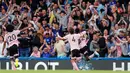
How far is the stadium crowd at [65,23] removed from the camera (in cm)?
1470

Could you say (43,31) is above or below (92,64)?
above

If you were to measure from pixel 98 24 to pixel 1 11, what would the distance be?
4.24m

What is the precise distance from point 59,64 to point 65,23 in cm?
269

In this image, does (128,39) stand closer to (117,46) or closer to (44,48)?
(117,46)

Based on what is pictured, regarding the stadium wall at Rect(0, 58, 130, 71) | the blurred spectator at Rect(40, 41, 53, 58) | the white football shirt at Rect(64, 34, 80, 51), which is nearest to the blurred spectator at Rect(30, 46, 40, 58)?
the blurred spectator at Rect(40, 41, 53, 58)

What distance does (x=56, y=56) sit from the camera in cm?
1471

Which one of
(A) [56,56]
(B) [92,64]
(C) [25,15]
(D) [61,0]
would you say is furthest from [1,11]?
(B) [92,64]

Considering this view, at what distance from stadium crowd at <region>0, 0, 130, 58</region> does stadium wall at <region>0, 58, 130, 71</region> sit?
1.64ft

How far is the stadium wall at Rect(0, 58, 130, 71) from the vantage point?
45.0ft

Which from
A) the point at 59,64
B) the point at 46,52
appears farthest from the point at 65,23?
the point at 59,64

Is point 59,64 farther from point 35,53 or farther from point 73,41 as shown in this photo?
point 35,53

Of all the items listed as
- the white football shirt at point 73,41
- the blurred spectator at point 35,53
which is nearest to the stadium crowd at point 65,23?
the blurred spectator at point 35,53

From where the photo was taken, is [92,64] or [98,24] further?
[98,24]

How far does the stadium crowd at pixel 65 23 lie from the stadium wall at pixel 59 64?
50cm
